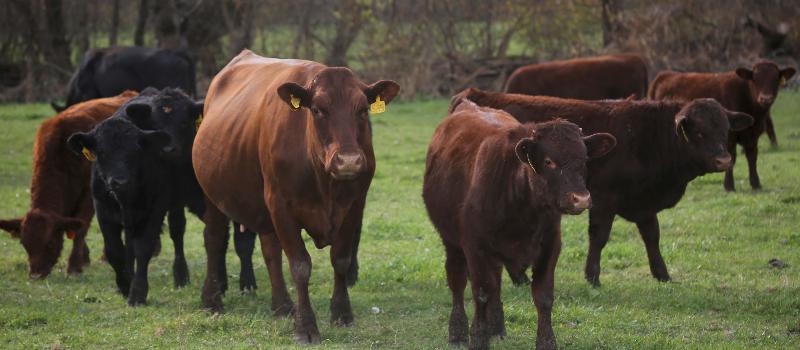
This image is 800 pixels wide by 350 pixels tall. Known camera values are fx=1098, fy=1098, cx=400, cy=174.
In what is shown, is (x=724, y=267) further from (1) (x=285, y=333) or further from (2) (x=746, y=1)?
(2) (x=746, y=1)

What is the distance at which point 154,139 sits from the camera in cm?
930

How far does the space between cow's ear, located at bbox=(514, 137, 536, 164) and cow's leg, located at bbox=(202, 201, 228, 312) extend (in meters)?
3.42

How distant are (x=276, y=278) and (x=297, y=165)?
4.92 ft

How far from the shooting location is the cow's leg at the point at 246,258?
9.71m

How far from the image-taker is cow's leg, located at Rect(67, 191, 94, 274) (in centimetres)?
1084

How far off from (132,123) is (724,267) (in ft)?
17.9

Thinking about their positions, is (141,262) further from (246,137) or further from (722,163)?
(722,163)

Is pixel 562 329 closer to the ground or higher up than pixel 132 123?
closer to the ground

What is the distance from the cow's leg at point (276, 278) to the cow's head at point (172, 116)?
4.62 feet

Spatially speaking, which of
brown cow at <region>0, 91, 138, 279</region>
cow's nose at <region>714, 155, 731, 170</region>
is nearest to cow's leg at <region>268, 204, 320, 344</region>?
brown cow at <region>0, 91, 138, 279</region>

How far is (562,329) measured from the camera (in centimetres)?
779

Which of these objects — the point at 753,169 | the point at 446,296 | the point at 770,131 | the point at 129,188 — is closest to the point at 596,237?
the point at 446,296

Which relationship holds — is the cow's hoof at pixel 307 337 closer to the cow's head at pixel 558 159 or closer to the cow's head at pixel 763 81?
the cow's head at pixel 558 159

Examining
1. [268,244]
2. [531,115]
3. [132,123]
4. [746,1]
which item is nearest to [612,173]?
[531,115]
